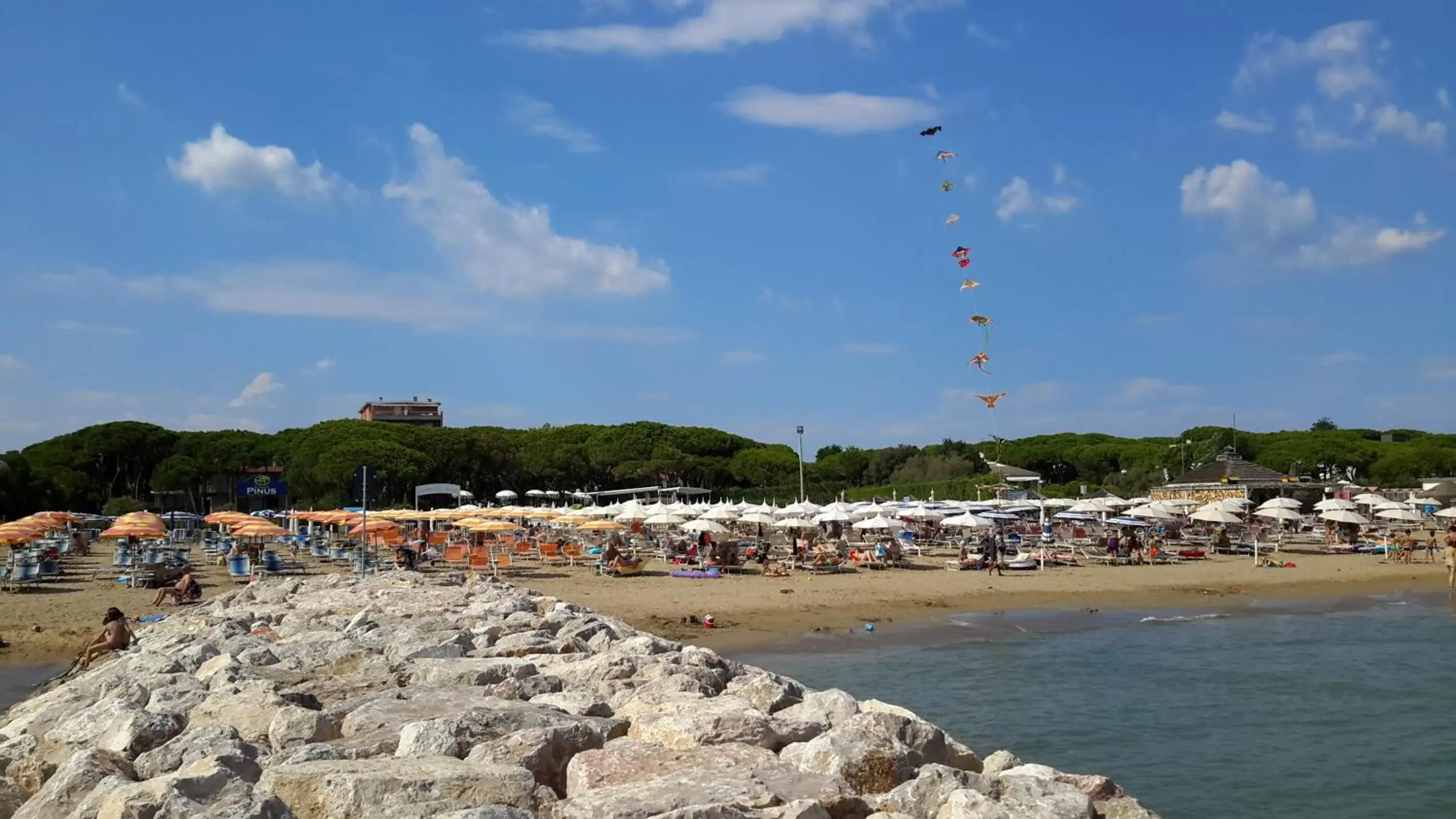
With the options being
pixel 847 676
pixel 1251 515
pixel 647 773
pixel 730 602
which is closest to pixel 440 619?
pixel 847 676

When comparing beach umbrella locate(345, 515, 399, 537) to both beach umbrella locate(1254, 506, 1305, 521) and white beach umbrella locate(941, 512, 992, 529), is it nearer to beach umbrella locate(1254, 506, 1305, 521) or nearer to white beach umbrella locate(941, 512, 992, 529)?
white beach umbrella locate(941, 512, 992, 529)

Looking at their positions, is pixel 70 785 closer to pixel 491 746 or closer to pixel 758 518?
pixel 491 746

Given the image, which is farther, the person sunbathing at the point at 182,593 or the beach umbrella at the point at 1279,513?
the beach umbrella at the point at 1279,513

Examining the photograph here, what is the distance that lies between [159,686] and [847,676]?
25.0 ft

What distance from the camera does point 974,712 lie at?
11672 mm

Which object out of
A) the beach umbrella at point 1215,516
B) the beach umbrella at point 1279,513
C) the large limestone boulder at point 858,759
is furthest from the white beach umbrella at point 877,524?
the large limestone boulder at point 858,759

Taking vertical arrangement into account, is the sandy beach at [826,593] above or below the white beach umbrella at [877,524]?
below

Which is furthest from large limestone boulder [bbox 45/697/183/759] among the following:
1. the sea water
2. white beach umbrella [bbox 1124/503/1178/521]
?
white beach umbrella [bbox 1124/503/1178/521]

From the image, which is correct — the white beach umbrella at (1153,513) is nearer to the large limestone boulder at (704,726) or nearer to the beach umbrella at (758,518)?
the beach umbrella at (758,518)

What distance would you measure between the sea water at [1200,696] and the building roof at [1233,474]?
82.1 feet

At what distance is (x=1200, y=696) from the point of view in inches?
508

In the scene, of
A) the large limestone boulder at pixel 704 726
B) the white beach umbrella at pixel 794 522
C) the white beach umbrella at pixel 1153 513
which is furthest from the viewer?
the white beach umbrella at pixel 1153 513

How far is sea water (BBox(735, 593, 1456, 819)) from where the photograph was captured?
9.27 metres

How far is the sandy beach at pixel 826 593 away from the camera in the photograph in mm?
17047
